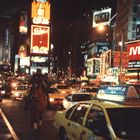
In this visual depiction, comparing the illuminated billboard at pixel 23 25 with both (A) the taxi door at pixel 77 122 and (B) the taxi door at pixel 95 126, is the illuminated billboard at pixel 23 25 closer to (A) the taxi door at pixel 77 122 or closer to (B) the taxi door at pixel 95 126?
(A) the taxi door at pixel 77 122

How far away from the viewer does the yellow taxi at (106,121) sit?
25.8 ft

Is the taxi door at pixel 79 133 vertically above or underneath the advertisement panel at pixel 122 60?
underneath

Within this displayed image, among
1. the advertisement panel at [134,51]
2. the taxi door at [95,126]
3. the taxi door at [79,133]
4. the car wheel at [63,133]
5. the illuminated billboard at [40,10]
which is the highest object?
the illuminated billboard at [40,10]

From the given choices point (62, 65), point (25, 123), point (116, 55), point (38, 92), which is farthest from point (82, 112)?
point (62, 65)

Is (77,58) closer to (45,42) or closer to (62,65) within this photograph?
(62,65)

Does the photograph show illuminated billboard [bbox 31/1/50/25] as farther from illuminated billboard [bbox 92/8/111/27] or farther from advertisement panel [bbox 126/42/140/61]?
advertisement panel [bbox 126/42/140/61]

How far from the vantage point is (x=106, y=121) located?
8133mm

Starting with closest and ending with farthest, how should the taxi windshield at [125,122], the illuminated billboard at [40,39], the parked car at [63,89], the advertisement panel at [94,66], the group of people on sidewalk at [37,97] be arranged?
the taxi windshield at [125,122] < the group of people on sidewalk at [37,97] < the parked car at [63,89] < the illuminated billboard at [40,39] < the advertisement panel at [94,66]

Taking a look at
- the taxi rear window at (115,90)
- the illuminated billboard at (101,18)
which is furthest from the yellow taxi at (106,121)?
the illuminated billboard at (101,18)

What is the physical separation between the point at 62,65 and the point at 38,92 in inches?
5891

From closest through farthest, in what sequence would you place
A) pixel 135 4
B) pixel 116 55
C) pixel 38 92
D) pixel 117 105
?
pixel 117 105, pixel 38 92, pixel 116 55, pixel 135 4

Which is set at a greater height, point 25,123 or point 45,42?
point 45,42

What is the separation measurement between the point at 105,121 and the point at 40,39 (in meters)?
89.4

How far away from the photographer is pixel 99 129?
810cm
